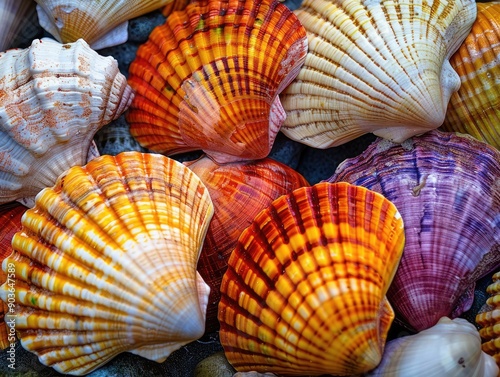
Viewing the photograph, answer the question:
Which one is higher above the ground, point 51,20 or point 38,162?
point 51,20

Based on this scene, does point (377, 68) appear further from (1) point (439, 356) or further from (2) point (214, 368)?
(2) point (214, 368)

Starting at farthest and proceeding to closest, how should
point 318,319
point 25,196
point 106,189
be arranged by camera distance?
point 25,196 → point 106,189 → point 318,319

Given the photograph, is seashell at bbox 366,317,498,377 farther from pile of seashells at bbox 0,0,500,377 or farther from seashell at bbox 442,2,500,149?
seashell at bbox 442,2,500,149

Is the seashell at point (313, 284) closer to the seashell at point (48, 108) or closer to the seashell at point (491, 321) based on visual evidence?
the seashell at point (491, 321)

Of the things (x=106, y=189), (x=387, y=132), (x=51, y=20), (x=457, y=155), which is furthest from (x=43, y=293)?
(x=457, y=155)

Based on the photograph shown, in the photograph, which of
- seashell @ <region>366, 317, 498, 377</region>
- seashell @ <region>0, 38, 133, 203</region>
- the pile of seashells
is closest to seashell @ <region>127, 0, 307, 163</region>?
the pile of seashells

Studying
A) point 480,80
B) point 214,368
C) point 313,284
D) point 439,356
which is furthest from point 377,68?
point 214,368

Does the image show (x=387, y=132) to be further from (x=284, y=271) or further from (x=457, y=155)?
(x=284, y=271)
